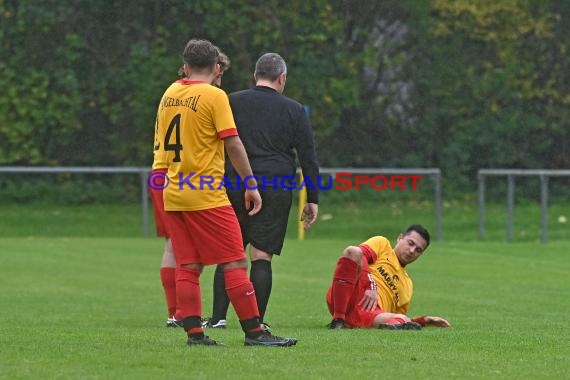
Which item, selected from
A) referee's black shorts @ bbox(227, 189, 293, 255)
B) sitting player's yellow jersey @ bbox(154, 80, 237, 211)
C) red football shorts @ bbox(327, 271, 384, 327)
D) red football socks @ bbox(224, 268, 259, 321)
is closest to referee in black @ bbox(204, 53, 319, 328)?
referee's black shorts @ bbox(227, 189, 293, 255)

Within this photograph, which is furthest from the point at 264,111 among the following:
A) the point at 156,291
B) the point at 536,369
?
the point at 156,291

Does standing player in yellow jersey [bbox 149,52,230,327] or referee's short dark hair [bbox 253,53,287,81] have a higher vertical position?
referee's short dark hair [bbox 253,53,287,81]

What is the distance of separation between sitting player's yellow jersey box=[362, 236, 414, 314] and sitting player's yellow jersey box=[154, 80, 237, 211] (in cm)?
255

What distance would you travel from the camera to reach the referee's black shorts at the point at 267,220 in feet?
31.7

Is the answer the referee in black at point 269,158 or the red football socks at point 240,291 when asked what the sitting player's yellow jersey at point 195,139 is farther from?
the referee in black at point 269,158

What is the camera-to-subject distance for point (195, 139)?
808cm

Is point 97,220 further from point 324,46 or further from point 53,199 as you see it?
point 324,46

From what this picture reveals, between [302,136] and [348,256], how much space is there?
0.91 meters

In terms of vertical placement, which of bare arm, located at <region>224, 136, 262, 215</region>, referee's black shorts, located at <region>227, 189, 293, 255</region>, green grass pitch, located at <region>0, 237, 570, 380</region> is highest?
bare arm, located at <region>224, 136, 262, 215</region>

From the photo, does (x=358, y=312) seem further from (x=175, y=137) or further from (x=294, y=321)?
(x=175, y=137)

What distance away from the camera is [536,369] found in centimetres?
746

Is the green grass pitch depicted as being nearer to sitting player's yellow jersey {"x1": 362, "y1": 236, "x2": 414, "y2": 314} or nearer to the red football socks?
the red football socks

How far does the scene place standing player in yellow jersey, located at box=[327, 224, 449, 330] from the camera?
33.0 feet

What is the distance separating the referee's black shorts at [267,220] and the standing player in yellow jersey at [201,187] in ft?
4.56
